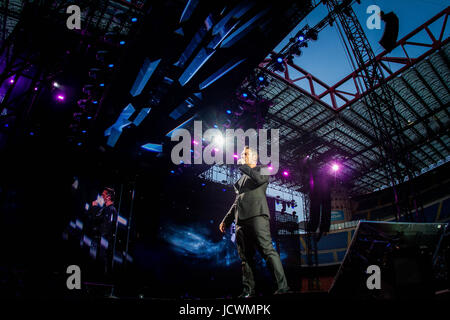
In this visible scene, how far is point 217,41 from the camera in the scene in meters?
4.55

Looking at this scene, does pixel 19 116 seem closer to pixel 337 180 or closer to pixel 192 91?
pixel 192 91

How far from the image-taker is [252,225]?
2.82 meters

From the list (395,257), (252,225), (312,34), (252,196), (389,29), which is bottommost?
(395,257)

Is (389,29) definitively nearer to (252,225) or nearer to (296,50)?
(296,50)

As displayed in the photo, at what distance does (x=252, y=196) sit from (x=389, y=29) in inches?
253

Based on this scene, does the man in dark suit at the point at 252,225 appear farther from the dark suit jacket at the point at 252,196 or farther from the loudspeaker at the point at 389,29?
the loudspeaker at the point at 389,29

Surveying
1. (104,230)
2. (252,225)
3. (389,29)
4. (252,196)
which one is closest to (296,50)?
(389,29)

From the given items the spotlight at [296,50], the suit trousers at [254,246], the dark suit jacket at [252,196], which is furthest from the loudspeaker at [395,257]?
the spotlight at [296,50]

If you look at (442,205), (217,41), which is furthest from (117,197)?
(442,205)

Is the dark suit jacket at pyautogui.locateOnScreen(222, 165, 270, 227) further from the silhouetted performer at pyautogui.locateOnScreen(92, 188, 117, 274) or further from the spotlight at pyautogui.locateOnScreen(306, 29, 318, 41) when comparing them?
the spotlight at pyautogui.locateOnScreen(306, 29, 318, 41)

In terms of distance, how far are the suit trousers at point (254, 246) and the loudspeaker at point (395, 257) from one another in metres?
0.58

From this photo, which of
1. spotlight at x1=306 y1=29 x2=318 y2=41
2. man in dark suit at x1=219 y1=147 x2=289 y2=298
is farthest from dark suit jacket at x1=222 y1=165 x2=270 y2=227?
spotlight at x1=306 y1=29 x2=318 y2=41

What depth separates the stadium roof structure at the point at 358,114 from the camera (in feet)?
32.3

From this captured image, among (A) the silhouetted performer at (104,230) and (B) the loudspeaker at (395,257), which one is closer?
(B) the loudspeaker at (395,257)
